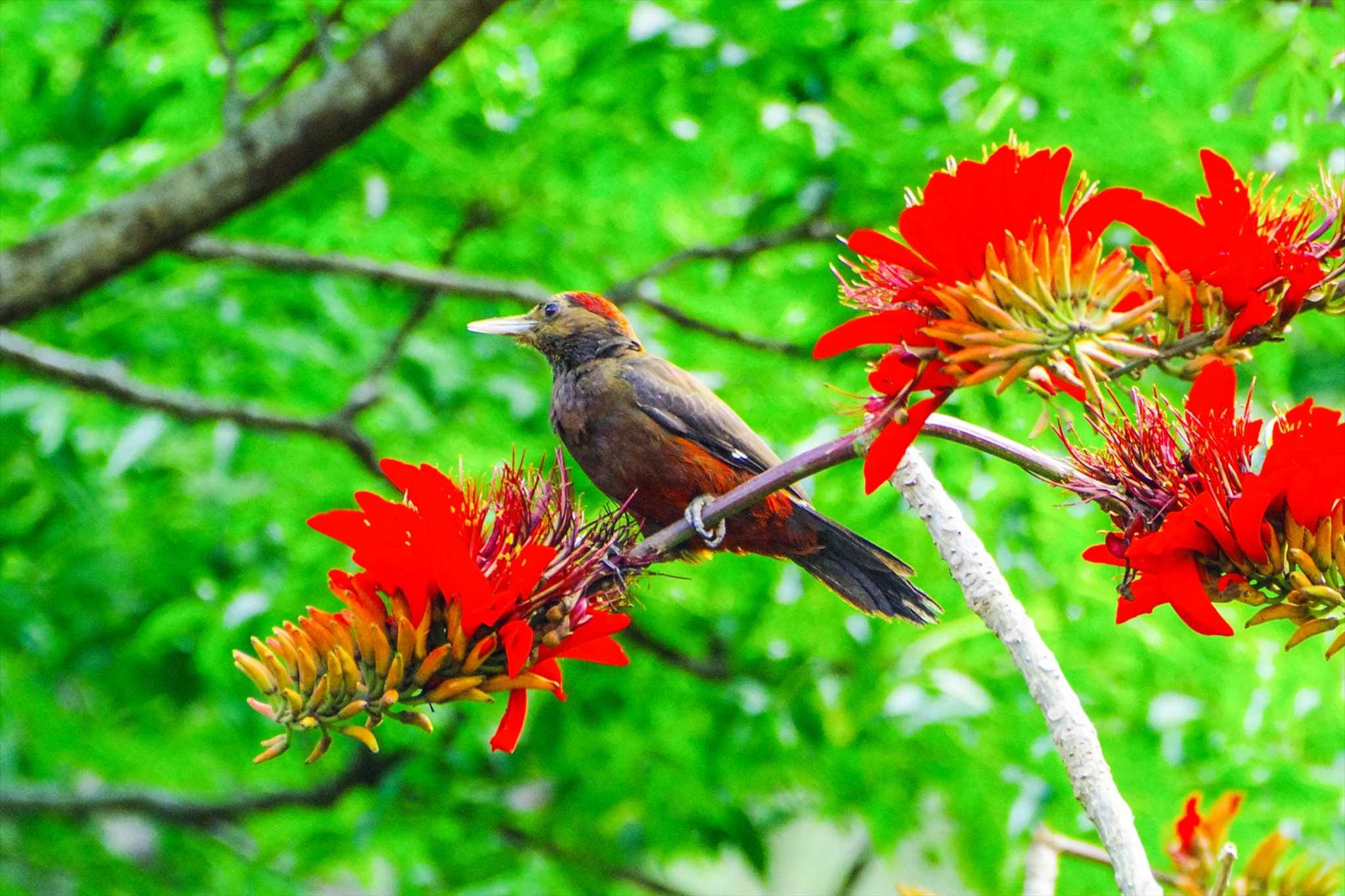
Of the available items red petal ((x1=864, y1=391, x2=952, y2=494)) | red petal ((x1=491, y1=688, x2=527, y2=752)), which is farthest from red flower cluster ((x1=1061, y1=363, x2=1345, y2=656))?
red petal ((x1=491, y1=688, x2=527, y2=752))

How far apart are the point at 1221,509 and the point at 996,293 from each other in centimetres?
33

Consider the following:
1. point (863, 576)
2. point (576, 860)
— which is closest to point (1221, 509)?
point (863, 576)

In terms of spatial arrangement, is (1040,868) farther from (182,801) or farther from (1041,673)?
(182,801)

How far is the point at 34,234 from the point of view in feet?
13.4

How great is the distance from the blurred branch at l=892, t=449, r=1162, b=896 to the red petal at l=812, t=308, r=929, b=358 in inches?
13.3

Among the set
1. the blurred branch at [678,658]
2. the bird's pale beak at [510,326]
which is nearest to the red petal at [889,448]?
the bird's pale beak at [510,326]

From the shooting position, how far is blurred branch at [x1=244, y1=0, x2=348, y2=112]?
12.0ft

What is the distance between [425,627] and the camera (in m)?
1.34

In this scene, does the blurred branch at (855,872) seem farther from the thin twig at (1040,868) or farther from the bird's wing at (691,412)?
the thin twig at (1040,868)

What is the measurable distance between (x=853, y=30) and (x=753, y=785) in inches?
91.3

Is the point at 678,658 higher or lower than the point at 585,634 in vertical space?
lower

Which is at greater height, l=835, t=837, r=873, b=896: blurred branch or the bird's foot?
the bird's foot

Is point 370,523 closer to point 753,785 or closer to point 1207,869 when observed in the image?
point 1207,869

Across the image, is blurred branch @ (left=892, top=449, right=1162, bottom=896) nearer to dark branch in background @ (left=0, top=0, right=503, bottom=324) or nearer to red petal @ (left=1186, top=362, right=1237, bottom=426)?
red petal @ (left=1186, top=362, right=1237, bottom=426)
